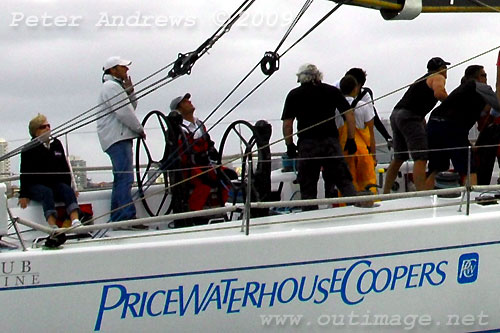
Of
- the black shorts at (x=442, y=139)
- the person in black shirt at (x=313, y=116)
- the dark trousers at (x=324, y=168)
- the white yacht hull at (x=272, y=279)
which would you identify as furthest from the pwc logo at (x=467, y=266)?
the person in black shirt at (x=313, y=116)

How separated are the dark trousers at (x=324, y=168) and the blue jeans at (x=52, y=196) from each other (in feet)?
4.35

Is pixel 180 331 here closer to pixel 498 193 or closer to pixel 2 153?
pixel 2 153

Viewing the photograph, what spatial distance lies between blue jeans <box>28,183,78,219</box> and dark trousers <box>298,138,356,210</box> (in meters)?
1.33

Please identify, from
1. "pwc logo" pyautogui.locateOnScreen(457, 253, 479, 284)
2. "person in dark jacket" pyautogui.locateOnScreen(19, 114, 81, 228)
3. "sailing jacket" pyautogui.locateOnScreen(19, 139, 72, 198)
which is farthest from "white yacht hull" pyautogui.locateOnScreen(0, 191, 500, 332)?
"sailing jacket" pyautogui.locateOnScreen(19, 139, 72, 198)

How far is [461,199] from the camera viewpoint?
4336 millimetres

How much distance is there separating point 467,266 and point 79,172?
2155 millimetres

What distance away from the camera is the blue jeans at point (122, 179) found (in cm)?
467

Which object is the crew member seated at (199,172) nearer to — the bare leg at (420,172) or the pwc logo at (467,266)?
the bare leg at (420,172)

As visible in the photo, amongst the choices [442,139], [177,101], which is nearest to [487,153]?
[442,139]

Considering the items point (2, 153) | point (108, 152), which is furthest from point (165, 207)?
point (2, 153)

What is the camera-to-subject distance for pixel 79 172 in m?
4.73

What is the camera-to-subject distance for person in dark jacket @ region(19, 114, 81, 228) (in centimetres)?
489

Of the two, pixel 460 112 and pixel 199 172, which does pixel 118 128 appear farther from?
pixel 460 112

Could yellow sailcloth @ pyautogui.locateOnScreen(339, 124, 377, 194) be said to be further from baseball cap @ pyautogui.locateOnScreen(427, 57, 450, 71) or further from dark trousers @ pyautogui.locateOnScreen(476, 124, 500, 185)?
baseball cap @ pyautogui.locateOnScreen(427, 57, 450, 71)
